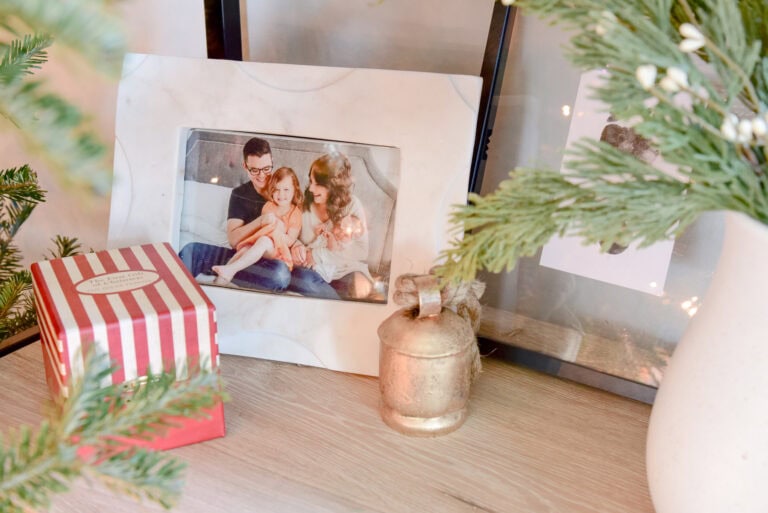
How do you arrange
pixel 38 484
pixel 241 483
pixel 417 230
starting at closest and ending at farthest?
pixel 38 484 < pixel 241 483 < pixel 417 230

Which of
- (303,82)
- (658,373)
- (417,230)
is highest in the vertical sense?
(303,82)

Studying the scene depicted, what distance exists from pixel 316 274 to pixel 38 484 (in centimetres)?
49

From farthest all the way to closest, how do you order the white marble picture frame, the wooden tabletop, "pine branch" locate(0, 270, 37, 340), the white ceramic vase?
"pine branch" locate(0, 270, 37, 340), the white marble picture frame, the wooden tabletop, the white ceramic vase

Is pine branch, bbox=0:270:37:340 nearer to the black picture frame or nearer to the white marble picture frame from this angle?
the white marble picture frame

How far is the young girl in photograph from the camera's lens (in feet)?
2.66

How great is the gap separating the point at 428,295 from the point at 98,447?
0.37 metres

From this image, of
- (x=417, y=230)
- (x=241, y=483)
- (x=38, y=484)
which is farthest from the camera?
(x=417, y=230)

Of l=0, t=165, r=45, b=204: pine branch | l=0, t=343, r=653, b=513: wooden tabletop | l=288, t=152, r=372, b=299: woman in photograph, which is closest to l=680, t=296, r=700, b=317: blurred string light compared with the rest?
l=0, t=343, r=653, b=513: wooden tabletop

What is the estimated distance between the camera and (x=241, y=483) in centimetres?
66

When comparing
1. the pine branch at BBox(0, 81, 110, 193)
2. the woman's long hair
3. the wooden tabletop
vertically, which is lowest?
the wooden tabletop

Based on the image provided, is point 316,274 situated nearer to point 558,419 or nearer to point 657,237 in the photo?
point 558,419

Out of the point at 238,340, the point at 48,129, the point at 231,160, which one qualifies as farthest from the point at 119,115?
the point at 48,129

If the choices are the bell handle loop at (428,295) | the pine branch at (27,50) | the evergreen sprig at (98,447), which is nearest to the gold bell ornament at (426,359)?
the bell handle loop at (428,295)

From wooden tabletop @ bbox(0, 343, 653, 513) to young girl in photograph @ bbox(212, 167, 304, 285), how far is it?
13cm
